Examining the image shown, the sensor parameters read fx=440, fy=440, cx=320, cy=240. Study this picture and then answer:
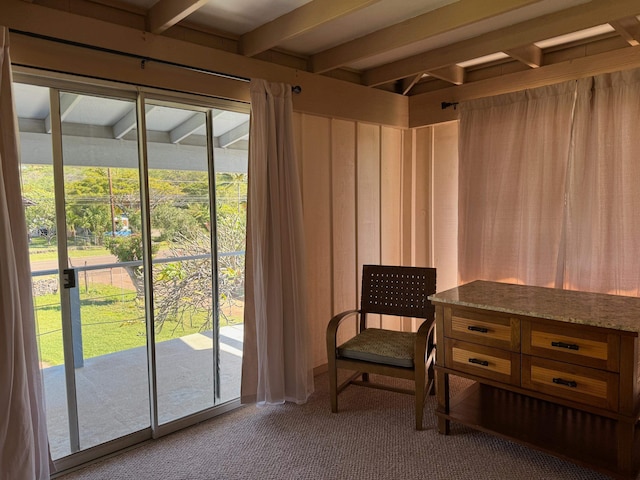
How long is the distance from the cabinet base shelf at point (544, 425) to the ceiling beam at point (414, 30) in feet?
6.98

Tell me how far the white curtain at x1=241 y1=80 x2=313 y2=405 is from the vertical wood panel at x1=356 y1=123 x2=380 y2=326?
845mm

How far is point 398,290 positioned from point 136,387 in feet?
6.09

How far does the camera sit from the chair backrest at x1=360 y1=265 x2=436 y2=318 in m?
3.12

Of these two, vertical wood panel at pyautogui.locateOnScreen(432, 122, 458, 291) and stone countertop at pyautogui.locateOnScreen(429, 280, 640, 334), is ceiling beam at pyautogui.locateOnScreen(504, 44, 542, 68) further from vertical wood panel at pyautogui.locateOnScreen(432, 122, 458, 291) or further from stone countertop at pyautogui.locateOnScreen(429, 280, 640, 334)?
stone countertop at pyautogui.locateOnScreen(429, 280, 640, 334)

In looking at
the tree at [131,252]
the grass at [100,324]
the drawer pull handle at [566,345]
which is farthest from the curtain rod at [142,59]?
the drawer pull handle at [566,345]

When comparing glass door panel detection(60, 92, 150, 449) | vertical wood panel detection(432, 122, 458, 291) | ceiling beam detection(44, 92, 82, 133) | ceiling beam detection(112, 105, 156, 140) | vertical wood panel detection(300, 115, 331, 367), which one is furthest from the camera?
vertical wood panel detection(432, 122, 458, 291)

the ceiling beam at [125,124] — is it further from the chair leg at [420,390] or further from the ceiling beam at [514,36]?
the chair leg at [420,390]

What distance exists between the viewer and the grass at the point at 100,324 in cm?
231

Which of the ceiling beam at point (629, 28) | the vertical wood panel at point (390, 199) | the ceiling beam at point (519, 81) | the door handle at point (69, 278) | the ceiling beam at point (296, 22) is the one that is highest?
the ceiling beam at point (296, 22)

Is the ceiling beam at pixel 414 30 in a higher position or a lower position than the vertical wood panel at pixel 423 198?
higher

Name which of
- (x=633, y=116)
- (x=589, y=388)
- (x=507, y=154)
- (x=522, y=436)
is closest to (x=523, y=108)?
(x=507, y=154)

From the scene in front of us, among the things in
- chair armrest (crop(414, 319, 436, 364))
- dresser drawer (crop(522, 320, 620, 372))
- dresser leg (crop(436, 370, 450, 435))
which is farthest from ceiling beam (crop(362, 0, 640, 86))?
dresser leg (crop(436, 370, 450, 435))

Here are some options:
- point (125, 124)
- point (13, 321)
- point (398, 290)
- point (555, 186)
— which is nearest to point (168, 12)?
point (125, 124)

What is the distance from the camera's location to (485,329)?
2.35 meters
